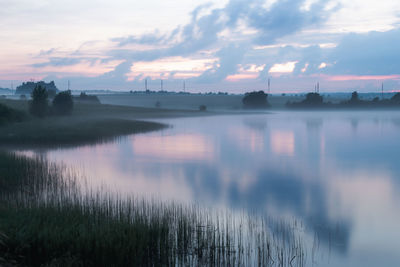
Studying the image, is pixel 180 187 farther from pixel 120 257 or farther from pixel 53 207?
pixel 120 257

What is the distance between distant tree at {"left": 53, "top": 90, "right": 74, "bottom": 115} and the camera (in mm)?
58653

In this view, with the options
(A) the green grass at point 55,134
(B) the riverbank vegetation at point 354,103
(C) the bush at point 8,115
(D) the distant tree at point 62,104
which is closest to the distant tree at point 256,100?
(B) the riverbank vegetation at point 354,103

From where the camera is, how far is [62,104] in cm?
5938

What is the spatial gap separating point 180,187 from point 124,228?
10546 millimetres

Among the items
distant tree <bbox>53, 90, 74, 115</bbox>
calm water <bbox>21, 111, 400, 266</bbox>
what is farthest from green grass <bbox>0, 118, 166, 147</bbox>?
distant tree <bbox>53, 90, 74, 115</bbox>

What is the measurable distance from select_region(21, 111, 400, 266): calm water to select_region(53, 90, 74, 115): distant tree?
2250cm

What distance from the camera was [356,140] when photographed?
44.5 m

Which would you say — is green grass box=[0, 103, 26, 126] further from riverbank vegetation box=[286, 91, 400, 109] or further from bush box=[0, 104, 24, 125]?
riverbank vegetation box=[286, 91, 400, 109]

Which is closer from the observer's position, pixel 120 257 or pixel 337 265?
pixel 120 257

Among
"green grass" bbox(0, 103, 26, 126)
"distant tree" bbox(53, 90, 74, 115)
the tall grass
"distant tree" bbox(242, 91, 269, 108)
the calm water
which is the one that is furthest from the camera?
"distant tree" bbox(242, 91, 269, 108)

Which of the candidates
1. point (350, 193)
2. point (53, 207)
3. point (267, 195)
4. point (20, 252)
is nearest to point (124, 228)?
point (20, 252)

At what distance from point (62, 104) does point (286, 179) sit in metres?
45.5

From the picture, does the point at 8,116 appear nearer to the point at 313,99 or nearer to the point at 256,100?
the point at 256,100

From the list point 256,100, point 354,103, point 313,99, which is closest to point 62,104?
point 256,100
